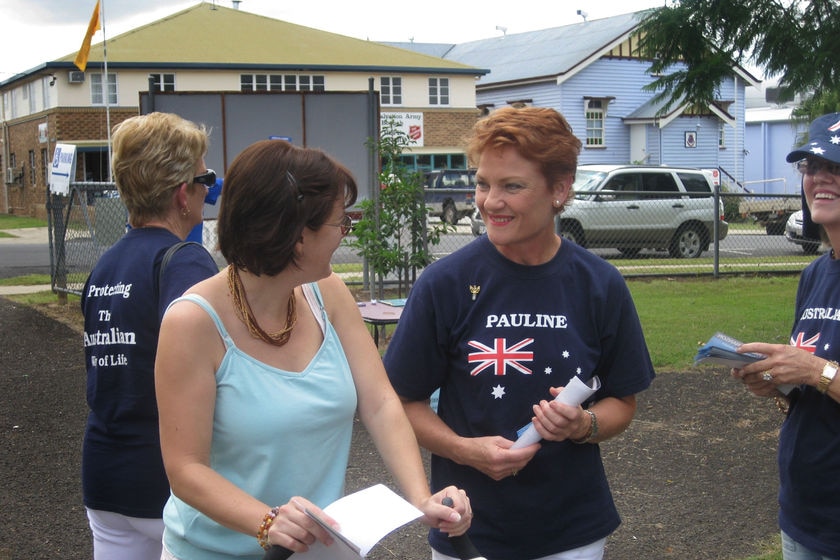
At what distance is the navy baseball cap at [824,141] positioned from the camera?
2902mm

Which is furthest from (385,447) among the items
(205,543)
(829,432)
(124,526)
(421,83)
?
(421,83)

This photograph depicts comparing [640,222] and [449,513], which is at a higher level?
[640,222]

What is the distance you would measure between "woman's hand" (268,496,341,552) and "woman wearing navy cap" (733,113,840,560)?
1441 millimetres

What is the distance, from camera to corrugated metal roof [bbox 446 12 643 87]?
4441 centimetres

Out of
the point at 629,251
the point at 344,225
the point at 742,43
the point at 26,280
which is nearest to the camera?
the point at 344,225

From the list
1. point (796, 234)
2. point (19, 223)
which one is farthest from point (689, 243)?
point (19, 223)

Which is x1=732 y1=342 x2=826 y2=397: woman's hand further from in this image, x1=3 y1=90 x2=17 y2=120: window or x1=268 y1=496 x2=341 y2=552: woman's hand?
x1=3 y1=90 x2=17 y2=120: window

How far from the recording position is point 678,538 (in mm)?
4945

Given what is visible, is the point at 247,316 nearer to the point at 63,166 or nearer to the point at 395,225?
the point at 395,225

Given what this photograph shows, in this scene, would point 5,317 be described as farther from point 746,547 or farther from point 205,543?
point 205,543

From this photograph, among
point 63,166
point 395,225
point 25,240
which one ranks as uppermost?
point 63,166

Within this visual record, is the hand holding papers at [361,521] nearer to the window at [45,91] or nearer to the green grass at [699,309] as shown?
the green grass at [699,309]

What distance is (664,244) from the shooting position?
17828mm

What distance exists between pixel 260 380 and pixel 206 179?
3.37 feet
